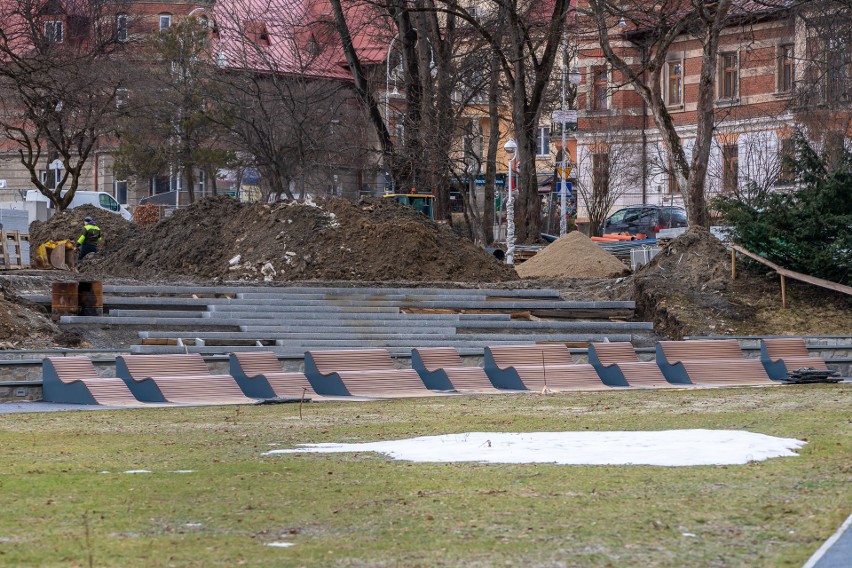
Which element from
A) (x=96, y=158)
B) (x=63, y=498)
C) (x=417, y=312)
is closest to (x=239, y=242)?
(x=417, y=312)

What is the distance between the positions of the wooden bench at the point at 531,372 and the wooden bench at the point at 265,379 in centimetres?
306

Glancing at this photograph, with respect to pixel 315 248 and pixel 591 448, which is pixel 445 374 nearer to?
pixel 591 448

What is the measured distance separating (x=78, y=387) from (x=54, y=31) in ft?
128

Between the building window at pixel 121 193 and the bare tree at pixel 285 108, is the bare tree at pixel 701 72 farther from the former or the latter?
the building window at pixel 121 193

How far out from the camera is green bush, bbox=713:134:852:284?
2861cm

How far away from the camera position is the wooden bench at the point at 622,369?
68.7ft

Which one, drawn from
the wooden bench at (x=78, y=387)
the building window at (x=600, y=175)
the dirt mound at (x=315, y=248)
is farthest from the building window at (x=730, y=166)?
the wooden bench at (x=78, y=387)

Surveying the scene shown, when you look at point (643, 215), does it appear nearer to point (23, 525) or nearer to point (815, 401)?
point (815, 401)

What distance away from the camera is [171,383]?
18297 mm

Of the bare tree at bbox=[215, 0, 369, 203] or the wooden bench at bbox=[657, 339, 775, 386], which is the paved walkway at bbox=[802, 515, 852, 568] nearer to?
the wooden bench at bbox=[657, 339, 775, 386]

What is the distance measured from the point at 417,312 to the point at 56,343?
785 cm

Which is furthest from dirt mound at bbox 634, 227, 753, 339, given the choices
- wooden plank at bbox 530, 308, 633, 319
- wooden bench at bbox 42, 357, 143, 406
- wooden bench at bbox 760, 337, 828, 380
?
wooden bench at bbox 42, 357, 143, 406

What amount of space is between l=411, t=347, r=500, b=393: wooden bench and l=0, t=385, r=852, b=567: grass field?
6013mm

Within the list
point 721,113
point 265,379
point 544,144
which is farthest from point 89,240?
point 544,144
